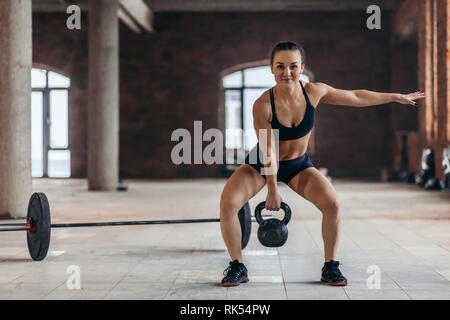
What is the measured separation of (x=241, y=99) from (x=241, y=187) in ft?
45.5

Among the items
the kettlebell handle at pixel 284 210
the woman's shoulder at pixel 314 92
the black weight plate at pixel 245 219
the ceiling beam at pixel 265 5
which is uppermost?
the ceiling beam at pixel 265 5

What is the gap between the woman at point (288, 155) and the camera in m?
3.48

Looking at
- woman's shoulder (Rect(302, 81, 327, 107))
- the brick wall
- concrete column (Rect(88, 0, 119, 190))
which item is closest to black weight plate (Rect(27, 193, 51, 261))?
woman's shoulder (Rect(302, 81, 327, 107))

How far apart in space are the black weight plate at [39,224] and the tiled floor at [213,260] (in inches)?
4.6

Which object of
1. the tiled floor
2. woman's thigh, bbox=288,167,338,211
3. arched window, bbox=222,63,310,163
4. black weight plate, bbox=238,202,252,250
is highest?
arched window, bbox=222,63,310,163

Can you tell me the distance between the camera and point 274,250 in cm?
489

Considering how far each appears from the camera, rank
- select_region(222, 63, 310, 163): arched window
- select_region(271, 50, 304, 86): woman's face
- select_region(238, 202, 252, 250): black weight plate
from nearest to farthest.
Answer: select_region(271, 50, 304, 86): woman's face → select_region(238, 202, 252, 250): black weight plate → select_region(222, 63, 310, 163): arched window

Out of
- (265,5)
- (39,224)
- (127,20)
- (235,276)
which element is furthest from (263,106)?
(265,5)

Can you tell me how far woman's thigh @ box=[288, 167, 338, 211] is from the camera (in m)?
3.47

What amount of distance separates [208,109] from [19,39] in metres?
10.4

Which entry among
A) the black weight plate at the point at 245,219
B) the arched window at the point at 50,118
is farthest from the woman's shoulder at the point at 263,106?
the arched window at the point at 50,118

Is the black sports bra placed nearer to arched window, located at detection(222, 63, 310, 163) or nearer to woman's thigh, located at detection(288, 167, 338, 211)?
woman's thigh, located at detection(288, 167, 338, 211)

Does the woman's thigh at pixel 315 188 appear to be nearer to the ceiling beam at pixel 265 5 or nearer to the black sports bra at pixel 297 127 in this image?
the black sports bra at pixel 297 127

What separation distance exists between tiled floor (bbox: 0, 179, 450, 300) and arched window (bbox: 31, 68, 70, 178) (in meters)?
10.1
